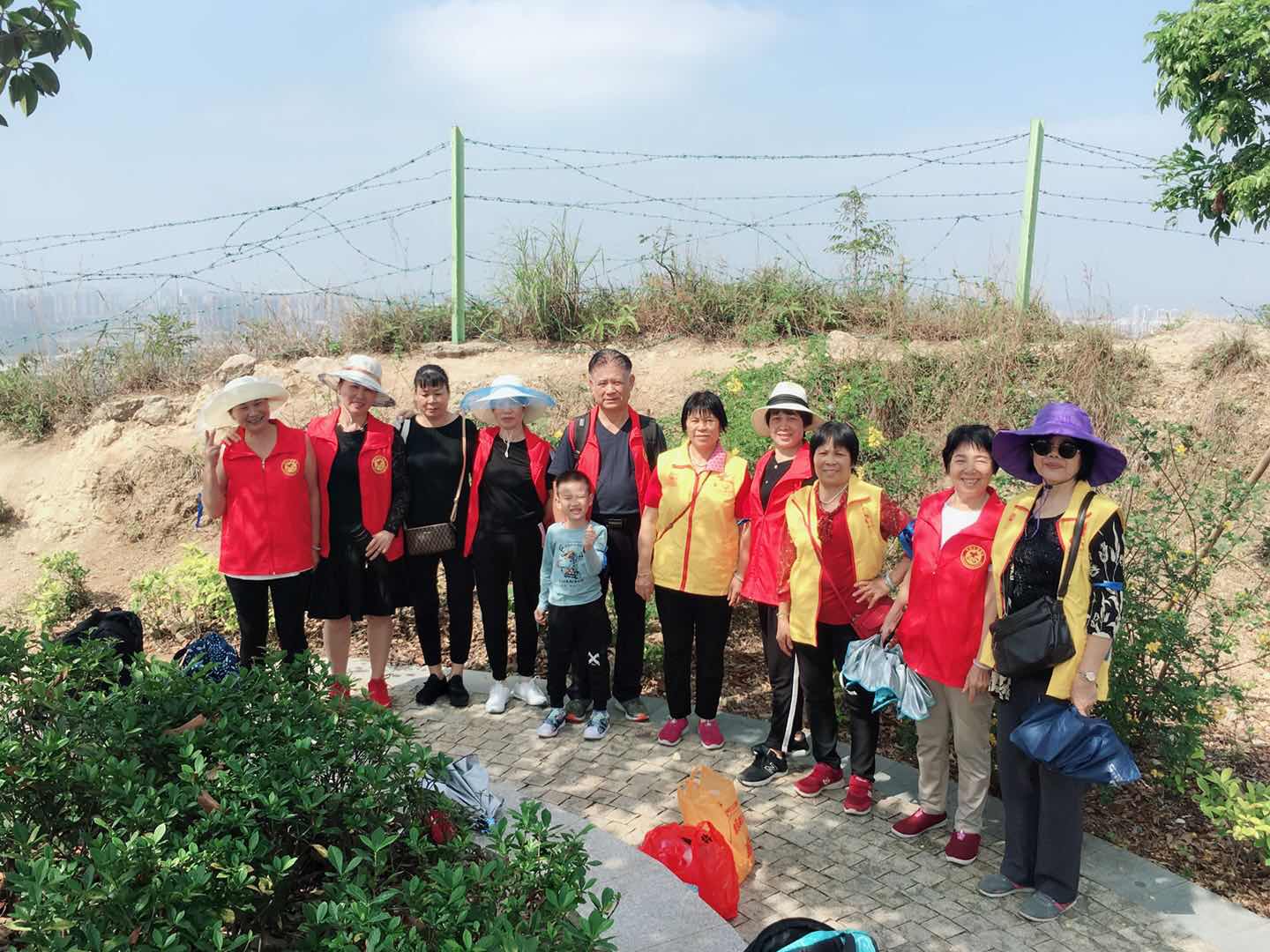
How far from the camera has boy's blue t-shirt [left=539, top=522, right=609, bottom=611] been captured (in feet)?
15.6

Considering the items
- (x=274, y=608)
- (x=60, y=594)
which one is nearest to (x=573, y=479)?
(x=274, y=608)

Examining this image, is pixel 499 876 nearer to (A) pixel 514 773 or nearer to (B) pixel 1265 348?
(A) pixel 514 773

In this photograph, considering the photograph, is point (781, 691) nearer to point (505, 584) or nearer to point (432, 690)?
point (505, 584)

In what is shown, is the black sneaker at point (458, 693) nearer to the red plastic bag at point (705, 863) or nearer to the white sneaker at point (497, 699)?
the white sneaker at point (497, 699)

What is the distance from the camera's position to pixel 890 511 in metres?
4.11

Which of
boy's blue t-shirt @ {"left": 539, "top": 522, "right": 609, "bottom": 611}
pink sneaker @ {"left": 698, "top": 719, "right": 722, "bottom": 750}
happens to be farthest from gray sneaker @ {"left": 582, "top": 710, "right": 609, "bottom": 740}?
boy's blue t-shirt @ {"left": 539, "top": 522, "right": 609, "bottom": 611}

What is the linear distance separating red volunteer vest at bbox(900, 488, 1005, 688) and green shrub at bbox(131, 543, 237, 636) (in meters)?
4.86

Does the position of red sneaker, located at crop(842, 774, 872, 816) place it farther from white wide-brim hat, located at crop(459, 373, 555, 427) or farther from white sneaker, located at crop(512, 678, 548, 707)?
white wide-brim hat, located at crop(459, 373, 555, 427)

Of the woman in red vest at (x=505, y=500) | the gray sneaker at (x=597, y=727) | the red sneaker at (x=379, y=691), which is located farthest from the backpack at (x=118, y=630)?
the gray sneaker at (x=597, y=727)

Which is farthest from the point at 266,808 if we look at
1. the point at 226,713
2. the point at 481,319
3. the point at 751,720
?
the point at 481,319

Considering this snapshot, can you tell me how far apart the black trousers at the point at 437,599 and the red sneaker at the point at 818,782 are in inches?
80.5

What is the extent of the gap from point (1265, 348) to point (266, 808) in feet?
30.3

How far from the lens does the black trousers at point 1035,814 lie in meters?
3.44

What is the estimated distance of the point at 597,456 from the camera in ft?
16.0
